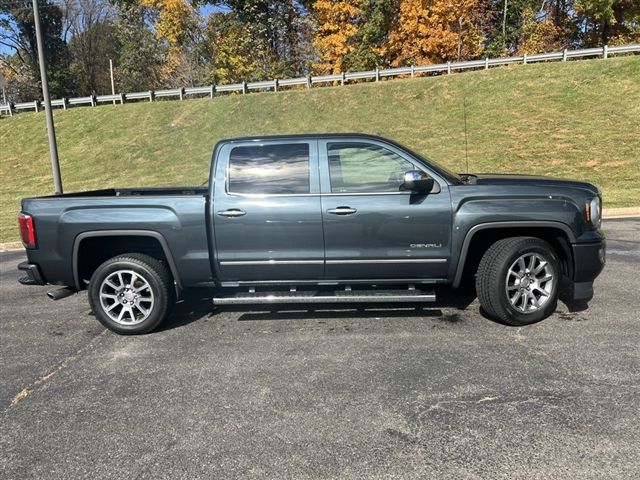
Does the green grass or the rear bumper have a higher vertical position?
the green grass

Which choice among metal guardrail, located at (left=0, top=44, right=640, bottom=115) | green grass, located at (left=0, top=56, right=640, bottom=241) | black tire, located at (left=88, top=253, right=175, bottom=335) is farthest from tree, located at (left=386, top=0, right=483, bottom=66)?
black tire, located at (left=88, top=253, right=175, bottom=335)

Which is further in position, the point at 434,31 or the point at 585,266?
the point at 434,31

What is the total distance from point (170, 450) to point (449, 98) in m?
23.6

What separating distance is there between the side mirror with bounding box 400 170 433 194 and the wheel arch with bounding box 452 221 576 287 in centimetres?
56

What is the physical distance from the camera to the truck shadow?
5.01 metres

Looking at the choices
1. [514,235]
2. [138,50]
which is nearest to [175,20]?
[138,50]

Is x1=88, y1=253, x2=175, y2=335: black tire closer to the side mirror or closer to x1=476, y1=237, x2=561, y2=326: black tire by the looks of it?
the side mirror

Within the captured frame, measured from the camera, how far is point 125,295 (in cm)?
478

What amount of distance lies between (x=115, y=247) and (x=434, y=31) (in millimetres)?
32108

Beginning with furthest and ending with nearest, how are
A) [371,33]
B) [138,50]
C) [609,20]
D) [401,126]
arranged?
[138,50], [371,33], [609,20], [401,126]

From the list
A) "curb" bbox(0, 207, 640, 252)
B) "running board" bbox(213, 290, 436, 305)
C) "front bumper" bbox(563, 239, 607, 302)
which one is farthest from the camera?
"curb" bbox(0, 207, 640, 252)

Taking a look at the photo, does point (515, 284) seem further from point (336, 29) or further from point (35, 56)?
point (35, 56)

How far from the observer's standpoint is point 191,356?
4.25 metres

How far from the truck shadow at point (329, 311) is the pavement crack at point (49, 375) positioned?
689 millimetres
